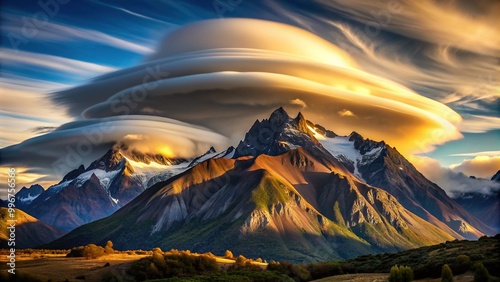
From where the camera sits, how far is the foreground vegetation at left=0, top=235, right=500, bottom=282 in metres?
137

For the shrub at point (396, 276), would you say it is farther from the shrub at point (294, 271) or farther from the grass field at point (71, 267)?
the grass field at point (71, 267)

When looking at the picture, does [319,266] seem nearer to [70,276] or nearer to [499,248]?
[499,248]

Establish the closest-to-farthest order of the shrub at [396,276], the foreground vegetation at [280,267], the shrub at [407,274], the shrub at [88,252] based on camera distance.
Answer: the shrub at [407,274], the shrub at [396,276], the foreground vegetation at [280,267], the shrub at [88,252]

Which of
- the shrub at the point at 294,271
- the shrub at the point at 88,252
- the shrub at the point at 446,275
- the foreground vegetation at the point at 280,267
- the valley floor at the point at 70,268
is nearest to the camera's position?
the shrub at the point at 446,275

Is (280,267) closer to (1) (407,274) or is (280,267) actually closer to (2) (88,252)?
(2) (88,252)

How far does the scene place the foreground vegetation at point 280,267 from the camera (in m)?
137

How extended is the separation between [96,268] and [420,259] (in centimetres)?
8857

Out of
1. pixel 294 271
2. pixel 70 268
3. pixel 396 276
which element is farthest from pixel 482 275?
pixel 70 268

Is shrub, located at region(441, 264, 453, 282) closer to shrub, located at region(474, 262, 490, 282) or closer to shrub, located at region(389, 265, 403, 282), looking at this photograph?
shrub, located at region(474, 262, 490, 282)

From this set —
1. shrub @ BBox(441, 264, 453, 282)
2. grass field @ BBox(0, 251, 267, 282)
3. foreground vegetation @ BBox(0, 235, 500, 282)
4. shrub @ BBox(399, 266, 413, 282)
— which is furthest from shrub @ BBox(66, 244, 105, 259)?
shrub @ BBox(441, 264, 453, 282)

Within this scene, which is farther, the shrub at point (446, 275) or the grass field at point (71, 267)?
the grass field at point (71, 267)

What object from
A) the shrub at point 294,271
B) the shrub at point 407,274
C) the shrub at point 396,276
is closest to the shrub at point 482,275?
the shrub at point 407,274

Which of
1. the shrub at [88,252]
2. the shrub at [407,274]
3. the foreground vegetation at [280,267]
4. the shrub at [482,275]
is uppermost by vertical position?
the shrub at [88,252]

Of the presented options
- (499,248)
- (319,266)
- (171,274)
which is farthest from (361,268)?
(171,274)
